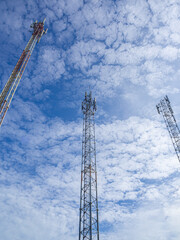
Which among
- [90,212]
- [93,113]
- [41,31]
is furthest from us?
[41,31]

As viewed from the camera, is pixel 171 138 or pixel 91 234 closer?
pixel 91 234

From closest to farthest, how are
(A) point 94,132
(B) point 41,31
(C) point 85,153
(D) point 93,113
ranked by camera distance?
(C) point 85,153, (A) point 94,132, (D) point 93,113, (B) point 41,31

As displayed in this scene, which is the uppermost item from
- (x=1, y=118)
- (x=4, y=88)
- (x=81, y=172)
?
(x=4, y=88)

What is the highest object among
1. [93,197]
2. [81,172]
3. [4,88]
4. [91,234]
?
[4,88]

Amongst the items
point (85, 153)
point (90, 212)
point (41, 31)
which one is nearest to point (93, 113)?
point (85, 153)

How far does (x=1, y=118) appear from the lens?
31.1m

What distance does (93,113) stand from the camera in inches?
1487

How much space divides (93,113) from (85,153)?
9814 millimetres

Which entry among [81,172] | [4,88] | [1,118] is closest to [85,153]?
[81,172]

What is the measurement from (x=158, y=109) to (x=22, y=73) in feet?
105

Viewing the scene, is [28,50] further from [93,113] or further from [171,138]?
[171,138]

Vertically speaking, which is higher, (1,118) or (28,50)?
(28,50)

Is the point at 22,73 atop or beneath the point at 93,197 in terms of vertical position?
atop

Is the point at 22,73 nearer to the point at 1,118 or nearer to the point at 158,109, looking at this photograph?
the point at 1,118
